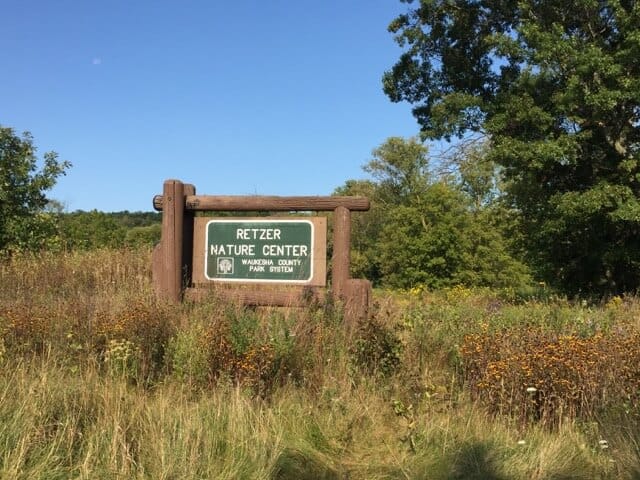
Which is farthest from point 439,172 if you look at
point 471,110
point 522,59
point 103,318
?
point 103,318

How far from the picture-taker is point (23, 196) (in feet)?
43.9

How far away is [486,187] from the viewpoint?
195 ft

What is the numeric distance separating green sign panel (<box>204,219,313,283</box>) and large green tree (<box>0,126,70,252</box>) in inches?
297

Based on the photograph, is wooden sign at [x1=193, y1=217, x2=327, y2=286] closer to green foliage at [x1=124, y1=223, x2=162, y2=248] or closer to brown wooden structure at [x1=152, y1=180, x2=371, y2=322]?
brown wooden structure at [x1=152, y1=180, x2=371, y2=322]

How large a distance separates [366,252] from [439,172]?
35586 mm

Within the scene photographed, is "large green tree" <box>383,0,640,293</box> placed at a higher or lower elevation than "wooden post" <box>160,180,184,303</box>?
higher

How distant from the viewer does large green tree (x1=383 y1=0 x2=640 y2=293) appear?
1515 centimetres

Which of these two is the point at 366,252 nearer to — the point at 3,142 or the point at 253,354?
the point at 3,142

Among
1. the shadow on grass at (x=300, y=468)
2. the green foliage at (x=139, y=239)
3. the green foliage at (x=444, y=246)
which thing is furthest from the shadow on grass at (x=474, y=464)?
the green foliage at (x=444, y=246)

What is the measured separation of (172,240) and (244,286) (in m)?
1.01

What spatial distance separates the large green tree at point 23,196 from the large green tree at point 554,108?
11368 millimetres

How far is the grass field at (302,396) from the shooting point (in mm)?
3533

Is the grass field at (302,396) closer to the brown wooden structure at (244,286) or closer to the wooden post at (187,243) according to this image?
the brown wooden structure at (244,286)

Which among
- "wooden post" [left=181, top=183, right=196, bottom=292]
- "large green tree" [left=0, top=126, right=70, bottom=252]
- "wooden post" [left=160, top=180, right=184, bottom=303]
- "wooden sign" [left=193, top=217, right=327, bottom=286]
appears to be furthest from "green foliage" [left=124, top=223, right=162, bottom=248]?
"wooden sign" [left=193, top=217, right=327, bottom=286]
